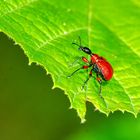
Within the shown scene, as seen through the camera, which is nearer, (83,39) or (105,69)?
(105,69)

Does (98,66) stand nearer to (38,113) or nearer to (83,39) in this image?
(83,39)

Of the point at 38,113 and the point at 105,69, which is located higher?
the point at 105,69

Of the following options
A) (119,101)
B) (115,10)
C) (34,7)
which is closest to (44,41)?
(34,7)

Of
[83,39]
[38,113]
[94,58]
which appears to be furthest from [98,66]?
[38,113]

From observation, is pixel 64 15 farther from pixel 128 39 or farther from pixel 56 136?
pixel 56 136

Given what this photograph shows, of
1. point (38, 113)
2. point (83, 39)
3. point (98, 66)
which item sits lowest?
point (38, 113)

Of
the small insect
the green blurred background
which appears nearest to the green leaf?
the small insect

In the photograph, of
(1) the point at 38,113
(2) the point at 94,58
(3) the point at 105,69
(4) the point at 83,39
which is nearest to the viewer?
(3) the point at 105,69
